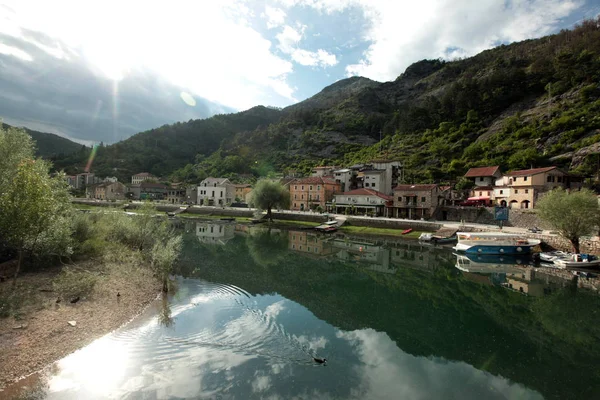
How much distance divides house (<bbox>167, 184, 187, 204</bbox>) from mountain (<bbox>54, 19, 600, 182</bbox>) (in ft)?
56.6

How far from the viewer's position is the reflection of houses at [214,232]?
38.6 meters

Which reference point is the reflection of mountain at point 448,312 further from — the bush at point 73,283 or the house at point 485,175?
the house at point 485,175

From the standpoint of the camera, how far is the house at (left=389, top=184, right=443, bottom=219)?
48219mm

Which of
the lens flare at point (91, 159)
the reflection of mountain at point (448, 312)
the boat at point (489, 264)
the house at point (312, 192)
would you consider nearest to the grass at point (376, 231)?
the boat at point (489, 264)

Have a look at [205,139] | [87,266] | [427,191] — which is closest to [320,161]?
[427,191]

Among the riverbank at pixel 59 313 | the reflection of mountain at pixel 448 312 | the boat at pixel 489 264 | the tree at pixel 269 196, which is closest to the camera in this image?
the riverbank at pixel 59 313

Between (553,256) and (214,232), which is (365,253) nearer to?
(553,256)

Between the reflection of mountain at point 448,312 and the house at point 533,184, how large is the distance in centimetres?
2286

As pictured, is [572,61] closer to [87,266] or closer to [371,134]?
[371,134]

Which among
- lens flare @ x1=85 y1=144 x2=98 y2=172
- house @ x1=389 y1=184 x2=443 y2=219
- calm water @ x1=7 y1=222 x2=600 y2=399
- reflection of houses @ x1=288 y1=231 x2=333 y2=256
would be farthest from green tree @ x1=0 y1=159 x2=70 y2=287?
lens flare @ x1=85 y1=144 x2=98 y2=172

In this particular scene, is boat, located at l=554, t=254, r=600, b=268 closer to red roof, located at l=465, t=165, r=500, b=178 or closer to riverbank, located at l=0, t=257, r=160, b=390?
red roof, located at l=465, t=165, r=500, b=178

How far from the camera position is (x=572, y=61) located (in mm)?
77500

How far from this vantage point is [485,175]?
52.1m

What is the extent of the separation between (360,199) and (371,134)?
7175 centimetres
